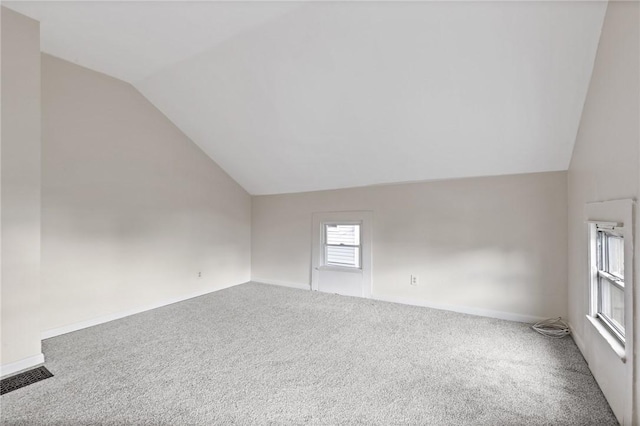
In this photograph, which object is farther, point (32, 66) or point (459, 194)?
point (459, 194)

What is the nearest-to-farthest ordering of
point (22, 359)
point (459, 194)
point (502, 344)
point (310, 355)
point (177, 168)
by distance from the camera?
point (22, 359) < point (310, 355) < point (502, 344) < point (459, 194) < point (177, 168)

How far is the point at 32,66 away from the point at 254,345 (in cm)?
301

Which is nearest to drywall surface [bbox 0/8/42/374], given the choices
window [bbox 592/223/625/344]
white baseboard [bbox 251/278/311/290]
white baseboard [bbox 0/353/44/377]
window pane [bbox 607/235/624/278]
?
white baseboard [bbox 0/353/44/377]

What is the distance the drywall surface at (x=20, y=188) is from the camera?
2.33 meters

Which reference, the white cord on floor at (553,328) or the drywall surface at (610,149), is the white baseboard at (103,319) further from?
the drywall surface at (610,149)

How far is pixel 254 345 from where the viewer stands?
111 inches

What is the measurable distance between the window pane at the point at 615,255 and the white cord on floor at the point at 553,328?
109cm

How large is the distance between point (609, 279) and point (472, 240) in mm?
1595

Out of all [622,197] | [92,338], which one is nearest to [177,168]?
[92,338]

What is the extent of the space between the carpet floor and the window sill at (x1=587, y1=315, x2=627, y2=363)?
1.31ft

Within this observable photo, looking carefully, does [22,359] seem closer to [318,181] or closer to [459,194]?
[318,181]

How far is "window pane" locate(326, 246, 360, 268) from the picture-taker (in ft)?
15.5

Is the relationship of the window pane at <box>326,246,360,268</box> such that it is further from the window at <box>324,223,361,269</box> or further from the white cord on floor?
the white cord on floor

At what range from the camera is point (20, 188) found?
2.38 m
